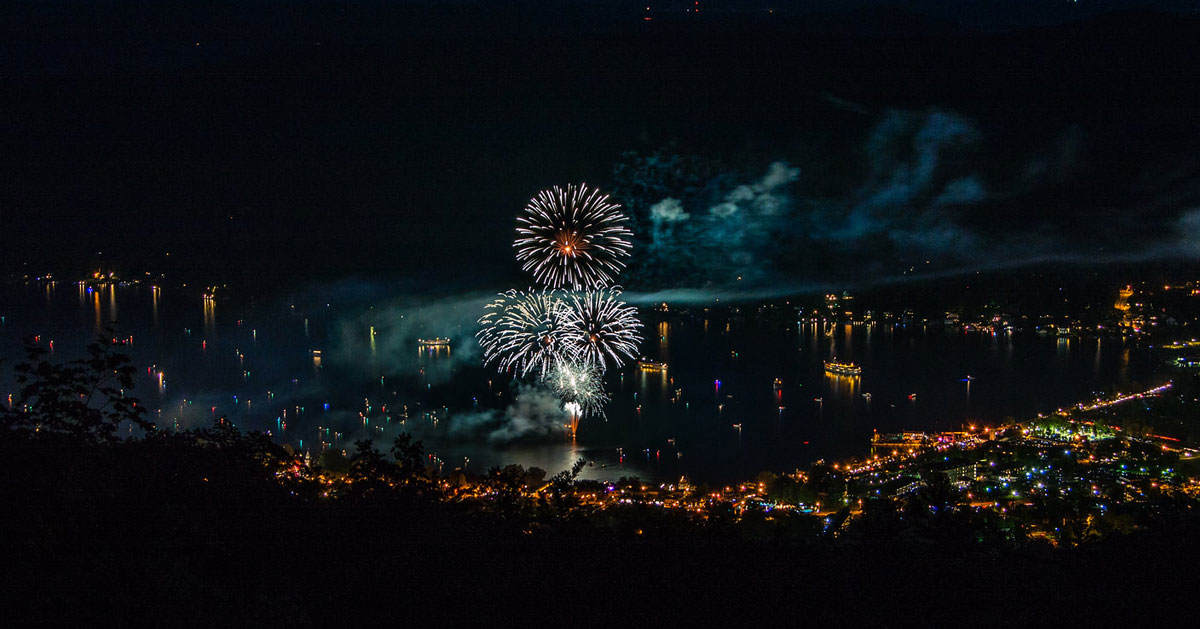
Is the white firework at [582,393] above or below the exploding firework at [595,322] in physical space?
below

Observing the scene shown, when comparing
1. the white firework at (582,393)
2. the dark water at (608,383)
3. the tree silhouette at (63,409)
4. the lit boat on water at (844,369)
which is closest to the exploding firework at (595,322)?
the dark water at (608,383)

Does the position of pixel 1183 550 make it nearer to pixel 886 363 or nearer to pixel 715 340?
pixel 886 363

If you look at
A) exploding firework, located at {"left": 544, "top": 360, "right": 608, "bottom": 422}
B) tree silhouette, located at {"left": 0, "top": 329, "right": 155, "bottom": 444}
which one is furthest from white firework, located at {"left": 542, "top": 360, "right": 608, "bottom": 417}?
tree silhouette, located at {"left": 0, "top": 329, "right": 155, "bottom": 444}

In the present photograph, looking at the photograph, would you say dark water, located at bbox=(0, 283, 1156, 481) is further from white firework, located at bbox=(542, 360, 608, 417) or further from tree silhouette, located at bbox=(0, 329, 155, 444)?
tree silhouette, located at bbox=(0, 329, 155, 444)

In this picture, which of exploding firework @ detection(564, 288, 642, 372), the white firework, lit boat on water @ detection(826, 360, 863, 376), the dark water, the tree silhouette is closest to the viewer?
the tree silhouette

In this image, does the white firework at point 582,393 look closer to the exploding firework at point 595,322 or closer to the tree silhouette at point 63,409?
the exploding firework at point 595,322

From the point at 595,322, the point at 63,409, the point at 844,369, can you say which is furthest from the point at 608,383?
the point at 63,409
